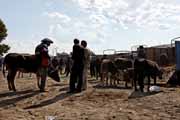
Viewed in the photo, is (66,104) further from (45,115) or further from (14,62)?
(14,62)

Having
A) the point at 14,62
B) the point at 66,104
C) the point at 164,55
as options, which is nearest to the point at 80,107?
the point at 66,104

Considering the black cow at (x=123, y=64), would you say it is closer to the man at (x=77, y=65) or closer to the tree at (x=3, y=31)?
the man at (x=77, y=65)

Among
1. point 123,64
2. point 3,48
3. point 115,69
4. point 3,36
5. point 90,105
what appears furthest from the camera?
point 3,36

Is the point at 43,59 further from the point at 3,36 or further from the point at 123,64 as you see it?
the point at 3,36

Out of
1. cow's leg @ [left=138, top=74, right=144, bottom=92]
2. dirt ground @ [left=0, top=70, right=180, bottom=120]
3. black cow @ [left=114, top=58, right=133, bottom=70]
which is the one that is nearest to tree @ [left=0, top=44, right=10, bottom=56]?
black cow @ [left=114, top=58, right=133, bottom=70]

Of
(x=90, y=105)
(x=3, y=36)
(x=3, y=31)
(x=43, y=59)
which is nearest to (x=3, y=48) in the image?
(x=3, y=36)

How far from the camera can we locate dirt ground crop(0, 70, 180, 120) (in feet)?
35.5

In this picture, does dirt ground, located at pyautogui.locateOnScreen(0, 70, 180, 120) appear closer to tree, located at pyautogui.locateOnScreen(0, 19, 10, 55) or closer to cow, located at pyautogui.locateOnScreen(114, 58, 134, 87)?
cow, located at pyautogui.locateOnScreen(114, 58, 134, 87)

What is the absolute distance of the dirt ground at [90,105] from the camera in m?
10.8

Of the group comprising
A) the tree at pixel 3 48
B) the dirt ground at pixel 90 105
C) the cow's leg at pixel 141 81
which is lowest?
the dirt ground at pixel 90 105

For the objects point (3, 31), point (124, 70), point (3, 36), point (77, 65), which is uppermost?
point (3, 31)

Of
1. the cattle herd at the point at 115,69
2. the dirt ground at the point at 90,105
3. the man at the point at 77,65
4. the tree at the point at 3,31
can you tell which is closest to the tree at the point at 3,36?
the tree at the point at 3,31

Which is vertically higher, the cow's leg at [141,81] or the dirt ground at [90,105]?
the cow's leg at [141,81]

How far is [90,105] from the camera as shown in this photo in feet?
41.8
